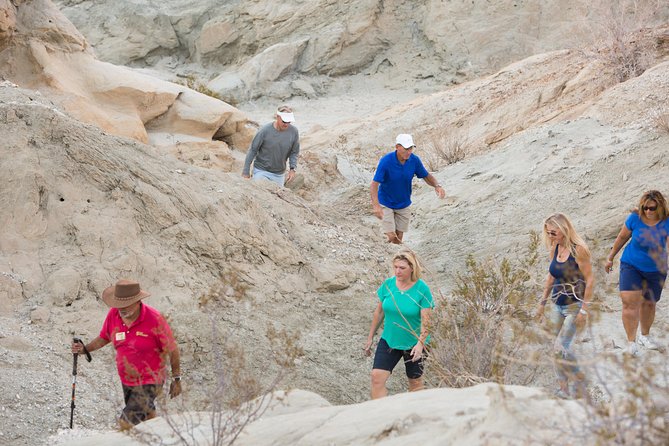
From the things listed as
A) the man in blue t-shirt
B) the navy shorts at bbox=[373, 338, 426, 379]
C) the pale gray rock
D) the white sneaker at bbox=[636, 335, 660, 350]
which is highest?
the man in blue t-shirt

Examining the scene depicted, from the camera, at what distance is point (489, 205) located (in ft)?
36.4

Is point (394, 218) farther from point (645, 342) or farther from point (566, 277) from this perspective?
point (566, 277)

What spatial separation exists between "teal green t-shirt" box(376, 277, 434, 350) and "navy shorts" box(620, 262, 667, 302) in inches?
72.7

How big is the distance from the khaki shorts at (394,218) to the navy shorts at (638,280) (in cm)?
292

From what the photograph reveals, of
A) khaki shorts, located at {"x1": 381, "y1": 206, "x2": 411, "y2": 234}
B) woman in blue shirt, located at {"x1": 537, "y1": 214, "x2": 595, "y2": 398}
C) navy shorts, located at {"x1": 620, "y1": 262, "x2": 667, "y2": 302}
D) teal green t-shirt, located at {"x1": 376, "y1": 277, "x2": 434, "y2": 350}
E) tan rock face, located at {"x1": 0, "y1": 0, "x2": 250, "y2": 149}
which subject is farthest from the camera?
tan rock face, located at {"x1": 0, "y1": 0, "x2": 250, "y2": 149}

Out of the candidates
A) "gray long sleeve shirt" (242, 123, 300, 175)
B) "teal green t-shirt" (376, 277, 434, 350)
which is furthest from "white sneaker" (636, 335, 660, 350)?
"gray long sleeve shirt" (242, 123, 300, 175)

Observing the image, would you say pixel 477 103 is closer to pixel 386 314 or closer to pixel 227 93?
pixel 227 93

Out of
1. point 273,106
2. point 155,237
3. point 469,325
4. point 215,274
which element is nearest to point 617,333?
point 469,325

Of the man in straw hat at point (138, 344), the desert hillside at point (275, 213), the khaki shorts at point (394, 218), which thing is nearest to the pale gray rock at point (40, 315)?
the desert hillside at point (275, 213)

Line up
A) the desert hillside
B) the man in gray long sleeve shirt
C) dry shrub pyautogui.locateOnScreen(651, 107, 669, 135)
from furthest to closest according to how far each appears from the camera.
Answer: dry shrub pyautogui.locateOnScreen(651, 107, 669, 135) → the man in gray long sleeve shirt → the desert hillside

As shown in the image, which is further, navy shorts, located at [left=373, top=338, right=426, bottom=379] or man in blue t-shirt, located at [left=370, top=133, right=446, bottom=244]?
man in blue t-shirt, located at [left=370, top=133, right=446, bottom=244]

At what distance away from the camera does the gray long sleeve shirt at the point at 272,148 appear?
968 cm

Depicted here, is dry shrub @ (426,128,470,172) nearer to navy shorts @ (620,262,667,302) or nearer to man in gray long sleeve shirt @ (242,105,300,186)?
man in gray long sleeve shirt @ (242,105,300,186)

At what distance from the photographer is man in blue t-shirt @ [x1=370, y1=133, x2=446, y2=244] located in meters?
8.88
